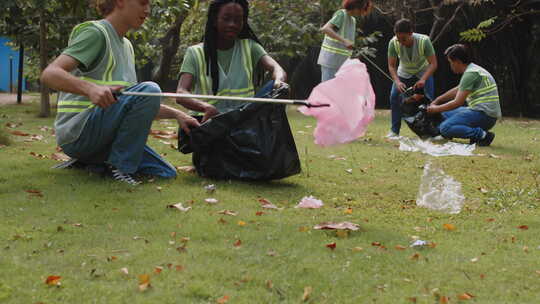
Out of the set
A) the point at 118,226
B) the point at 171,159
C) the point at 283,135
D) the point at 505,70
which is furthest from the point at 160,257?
the point at 505,70

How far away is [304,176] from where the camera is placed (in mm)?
5258

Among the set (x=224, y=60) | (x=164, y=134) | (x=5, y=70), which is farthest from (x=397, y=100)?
(x=5, y=70)

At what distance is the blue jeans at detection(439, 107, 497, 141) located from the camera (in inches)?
294

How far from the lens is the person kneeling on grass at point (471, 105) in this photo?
24.1ft

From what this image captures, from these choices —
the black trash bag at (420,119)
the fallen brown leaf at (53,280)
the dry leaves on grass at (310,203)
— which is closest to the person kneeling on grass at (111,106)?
the dry leaves on grass at (310,203)

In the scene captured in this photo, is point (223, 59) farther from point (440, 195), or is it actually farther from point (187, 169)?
point (440, 195)

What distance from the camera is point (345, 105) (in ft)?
12.1

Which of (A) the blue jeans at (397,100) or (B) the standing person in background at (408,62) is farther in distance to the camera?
(A) the blue jeans at (397,100)

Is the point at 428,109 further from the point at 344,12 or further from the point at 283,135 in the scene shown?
the point at 283,135

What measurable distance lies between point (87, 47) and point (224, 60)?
1.16m

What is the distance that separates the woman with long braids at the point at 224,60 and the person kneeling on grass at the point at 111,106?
0.43 meters

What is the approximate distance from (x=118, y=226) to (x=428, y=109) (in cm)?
482

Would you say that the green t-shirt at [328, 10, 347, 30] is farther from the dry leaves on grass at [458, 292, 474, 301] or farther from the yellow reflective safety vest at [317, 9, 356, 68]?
the dry leaves on grass at [458, 292, 474, 301]

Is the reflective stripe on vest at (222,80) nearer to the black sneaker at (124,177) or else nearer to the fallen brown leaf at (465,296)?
the black sneaker at (124,177)
